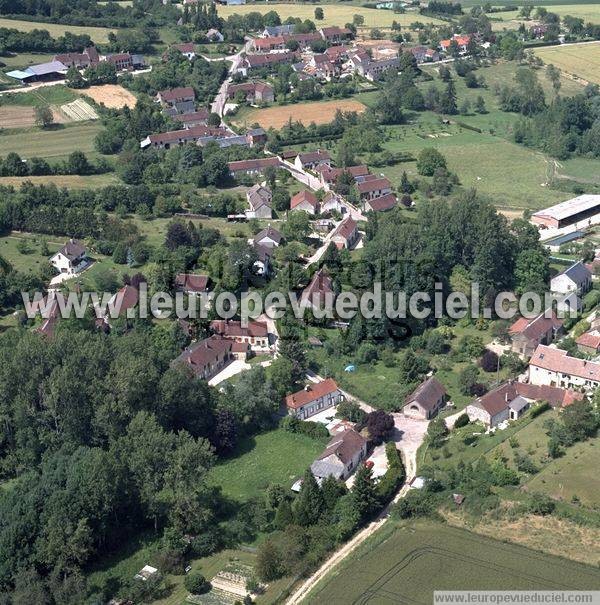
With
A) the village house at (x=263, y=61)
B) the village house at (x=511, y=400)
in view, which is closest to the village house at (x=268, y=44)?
the village house at (x=263, y=61)

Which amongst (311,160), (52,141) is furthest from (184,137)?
(311,160)

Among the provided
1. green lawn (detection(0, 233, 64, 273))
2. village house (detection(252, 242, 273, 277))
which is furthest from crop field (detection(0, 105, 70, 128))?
village house (detection(252, 242, 273, 277))

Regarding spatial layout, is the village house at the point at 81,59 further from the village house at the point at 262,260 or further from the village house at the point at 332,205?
the village house at the point at 262,260

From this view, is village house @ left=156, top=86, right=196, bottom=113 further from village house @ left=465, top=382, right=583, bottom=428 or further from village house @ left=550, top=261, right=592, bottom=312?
village house @ left=465, top=382, right=583, bottom=428

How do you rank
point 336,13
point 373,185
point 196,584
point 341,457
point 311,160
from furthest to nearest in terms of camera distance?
point 336,13
point 311,160
point 373,185
point 341,457
point 196,584

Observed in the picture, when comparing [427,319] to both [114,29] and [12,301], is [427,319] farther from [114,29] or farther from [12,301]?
[114,29]

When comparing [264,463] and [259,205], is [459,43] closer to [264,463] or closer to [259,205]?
[259,205]

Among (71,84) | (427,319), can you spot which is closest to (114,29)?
(71,84)
